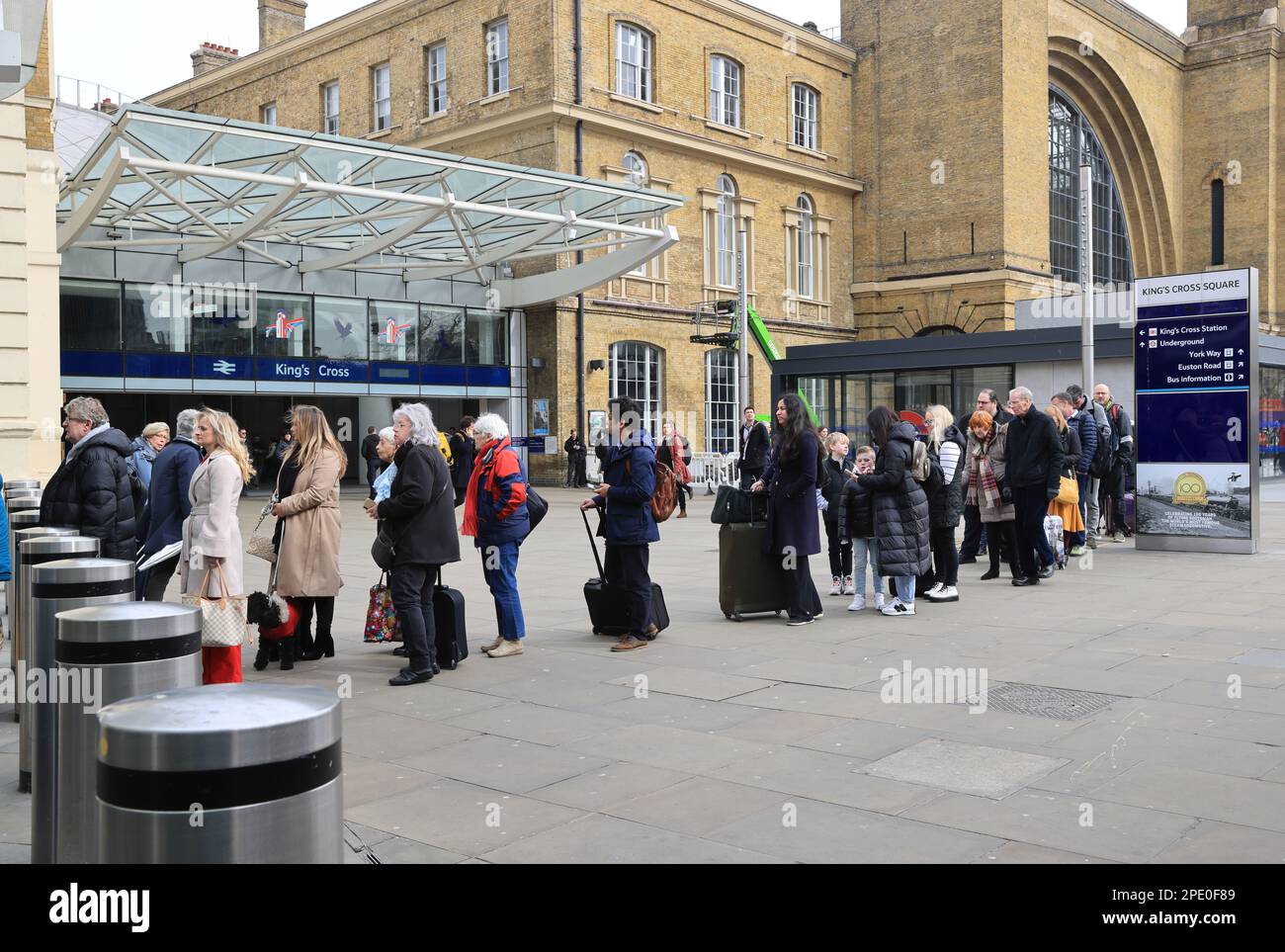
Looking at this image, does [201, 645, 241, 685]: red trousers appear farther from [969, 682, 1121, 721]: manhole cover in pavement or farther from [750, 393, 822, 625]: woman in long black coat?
[750, 393, 822, 625]: woman in long black coat

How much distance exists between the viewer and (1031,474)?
1149cm

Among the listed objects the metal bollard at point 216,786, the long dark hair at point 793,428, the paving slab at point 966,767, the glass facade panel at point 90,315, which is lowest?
the paving slab at point 966,767

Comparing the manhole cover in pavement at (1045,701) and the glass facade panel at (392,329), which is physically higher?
the glass facade panel at (392,329)

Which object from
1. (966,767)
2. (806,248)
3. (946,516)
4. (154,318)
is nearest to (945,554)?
(946,516)

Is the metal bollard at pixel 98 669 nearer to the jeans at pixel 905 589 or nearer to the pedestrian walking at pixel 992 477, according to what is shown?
the jeans at pixel 905 589

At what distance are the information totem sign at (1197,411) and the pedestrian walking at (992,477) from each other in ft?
11.3

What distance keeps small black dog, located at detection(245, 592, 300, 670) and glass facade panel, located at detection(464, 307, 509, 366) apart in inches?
961

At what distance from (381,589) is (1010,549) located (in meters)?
6.44

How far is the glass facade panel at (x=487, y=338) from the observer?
32.2 m

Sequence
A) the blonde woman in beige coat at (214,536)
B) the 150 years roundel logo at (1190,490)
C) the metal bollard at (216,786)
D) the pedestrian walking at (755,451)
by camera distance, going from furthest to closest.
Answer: the pedestrian walking at (755,451), the 150 years roundel logo at (1190,490), the blonde woman in beige coat at (214,536), the metal bollard at (216,786)

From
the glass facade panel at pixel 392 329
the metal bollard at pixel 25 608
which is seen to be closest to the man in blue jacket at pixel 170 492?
the metal bollard at pixel 25 608

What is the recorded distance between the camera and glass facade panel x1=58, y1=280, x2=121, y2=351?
83.8 feet

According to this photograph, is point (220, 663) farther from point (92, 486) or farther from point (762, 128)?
point (762, 128)
